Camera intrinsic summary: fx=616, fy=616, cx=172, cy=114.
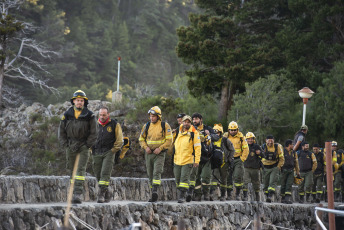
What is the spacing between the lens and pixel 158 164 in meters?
13.8

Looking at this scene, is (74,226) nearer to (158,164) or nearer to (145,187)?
(158,164)

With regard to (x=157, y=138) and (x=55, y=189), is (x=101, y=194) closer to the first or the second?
(x=55, y=189)

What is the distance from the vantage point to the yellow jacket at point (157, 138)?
45.3 ft

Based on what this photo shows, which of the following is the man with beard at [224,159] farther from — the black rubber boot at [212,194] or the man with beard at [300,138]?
the man with beard at [300,138]

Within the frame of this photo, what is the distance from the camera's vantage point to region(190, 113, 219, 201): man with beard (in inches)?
623

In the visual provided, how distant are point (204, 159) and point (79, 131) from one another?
5.23 metres

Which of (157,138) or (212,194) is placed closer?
(157,138)

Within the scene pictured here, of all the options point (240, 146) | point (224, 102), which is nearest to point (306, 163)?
point (240, 146)

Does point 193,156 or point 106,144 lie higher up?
point 106,144

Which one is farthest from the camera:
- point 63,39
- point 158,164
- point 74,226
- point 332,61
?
point 63,39

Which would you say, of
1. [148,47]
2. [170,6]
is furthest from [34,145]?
[170,6]

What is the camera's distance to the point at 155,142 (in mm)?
13875

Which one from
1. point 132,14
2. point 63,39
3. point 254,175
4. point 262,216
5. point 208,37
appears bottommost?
point 262,216

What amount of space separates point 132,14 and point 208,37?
147 feet
